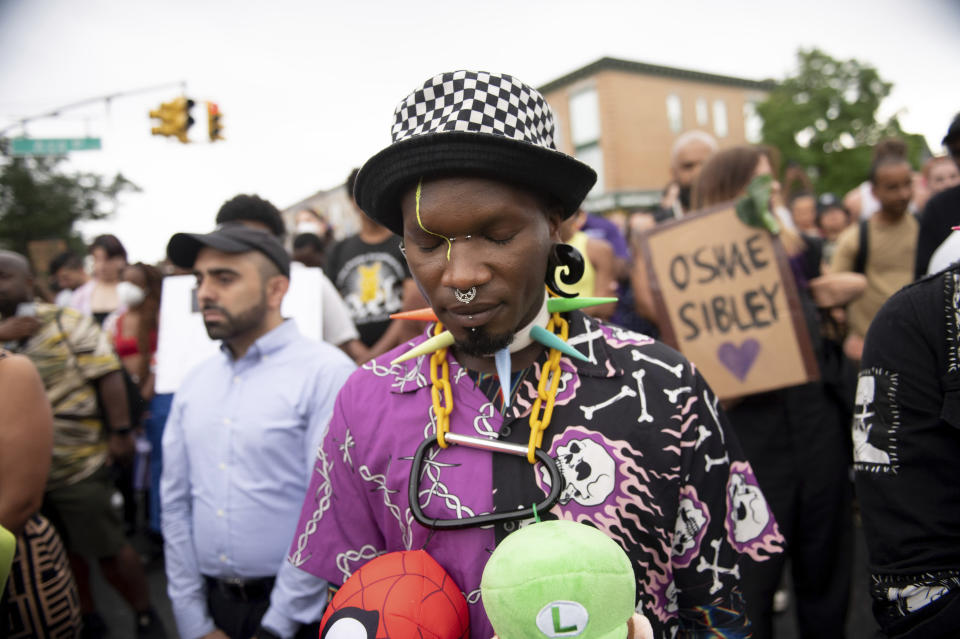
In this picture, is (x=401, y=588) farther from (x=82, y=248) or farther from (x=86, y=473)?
(x=82, y=248)

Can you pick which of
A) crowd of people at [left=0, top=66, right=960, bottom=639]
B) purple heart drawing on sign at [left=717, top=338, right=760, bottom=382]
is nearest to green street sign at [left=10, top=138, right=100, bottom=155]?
crowd of people at [left=0, top=66, right=960, bottom=639]

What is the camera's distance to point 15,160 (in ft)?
103

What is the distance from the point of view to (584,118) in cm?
3619

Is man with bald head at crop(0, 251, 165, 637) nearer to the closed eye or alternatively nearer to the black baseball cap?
the black baseball cap

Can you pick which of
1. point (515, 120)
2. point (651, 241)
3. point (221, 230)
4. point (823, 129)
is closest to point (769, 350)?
point (651, 241)

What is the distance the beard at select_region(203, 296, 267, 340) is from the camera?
8.39 feet

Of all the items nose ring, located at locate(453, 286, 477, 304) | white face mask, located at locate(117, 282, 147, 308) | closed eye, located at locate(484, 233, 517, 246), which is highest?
white face mask, located at locate(117, 282, 147, 308)

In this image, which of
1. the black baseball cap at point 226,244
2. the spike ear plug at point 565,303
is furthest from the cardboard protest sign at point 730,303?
the black baseball cap at point 226,244

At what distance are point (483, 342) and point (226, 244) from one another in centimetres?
168

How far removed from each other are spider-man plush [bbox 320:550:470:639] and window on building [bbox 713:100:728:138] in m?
44.2

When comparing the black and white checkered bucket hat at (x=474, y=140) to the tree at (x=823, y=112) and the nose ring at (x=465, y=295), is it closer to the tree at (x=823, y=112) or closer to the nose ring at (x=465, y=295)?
the nose ring at (x=465, y=295)

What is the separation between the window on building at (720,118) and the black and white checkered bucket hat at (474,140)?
43.8m

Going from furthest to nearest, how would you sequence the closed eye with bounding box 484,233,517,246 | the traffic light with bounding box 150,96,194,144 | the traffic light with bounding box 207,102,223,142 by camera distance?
the traffic light with bounding box 207,102,223,142, the traffic light with bounding box 150,96,194,144, the closed eye with bounding box 484,233,517,246

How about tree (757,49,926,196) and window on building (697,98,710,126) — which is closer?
tree (757,49,926,196)
